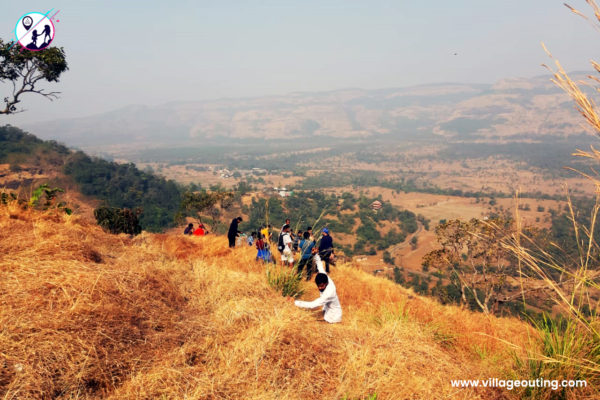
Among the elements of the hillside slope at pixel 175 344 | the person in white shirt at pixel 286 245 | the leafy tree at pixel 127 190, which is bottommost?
the leafy tree at pixel 127 190

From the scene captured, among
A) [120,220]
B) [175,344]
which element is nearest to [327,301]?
[175,344]

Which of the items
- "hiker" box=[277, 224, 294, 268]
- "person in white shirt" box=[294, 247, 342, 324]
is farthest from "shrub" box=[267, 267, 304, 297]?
"hiker" box=[277, 224, 294, 268]

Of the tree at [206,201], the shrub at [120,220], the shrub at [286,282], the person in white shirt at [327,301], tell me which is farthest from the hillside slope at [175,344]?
the tree at [206,201]

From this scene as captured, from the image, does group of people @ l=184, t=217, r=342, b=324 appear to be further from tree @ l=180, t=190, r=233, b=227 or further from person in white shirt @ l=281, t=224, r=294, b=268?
tree @ l=180, t=190, r=233, b=227

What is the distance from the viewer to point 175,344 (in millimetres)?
3584

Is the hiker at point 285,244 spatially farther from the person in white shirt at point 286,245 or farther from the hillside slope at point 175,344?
the hillside slope at point 175,344

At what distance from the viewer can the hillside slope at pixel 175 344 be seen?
115 inches

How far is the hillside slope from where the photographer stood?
292 centimetres

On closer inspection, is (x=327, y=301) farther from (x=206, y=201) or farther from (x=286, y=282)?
(x=206, y=201)

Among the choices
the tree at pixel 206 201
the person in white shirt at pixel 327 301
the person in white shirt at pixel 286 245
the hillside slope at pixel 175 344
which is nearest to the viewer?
the hillside slope at pixel 175 344

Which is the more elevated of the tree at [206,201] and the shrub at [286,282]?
the shrub at [286,282]

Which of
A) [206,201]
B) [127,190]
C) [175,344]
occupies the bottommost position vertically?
[127,190]

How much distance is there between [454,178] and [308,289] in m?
173

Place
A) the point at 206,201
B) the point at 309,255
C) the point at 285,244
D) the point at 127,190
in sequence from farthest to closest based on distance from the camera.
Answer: the point at 127,190
the point at 206,201
the point at 285,244
the point at 309,255
